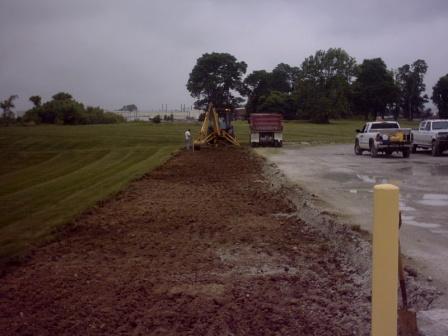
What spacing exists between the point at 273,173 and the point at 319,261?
506 inches

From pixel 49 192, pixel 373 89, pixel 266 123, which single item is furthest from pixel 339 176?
pixel 373 89

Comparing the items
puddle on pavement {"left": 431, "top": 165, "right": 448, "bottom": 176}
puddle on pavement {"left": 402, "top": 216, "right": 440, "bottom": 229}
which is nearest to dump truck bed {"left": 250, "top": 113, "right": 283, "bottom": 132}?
puddle on pavement {"left": 431, "top": 165, "right": 448, "bottom": 176}

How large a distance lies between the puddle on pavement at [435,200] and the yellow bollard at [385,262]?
352 inches

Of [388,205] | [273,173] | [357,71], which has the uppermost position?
[357,71]

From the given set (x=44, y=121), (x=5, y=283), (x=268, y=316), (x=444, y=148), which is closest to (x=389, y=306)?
(x=268, y=316)

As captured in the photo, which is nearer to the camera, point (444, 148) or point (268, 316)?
point (268, 316)

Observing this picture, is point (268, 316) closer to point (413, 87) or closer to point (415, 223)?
point (415, 223)

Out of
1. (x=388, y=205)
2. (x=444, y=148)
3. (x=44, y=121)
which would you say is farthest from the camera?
(x=44, y=121)

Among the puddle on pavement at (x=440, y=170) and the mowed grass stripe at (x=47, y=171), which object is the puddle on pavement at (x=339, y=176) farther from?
the mowed grass stripe at (x=47, y=171)

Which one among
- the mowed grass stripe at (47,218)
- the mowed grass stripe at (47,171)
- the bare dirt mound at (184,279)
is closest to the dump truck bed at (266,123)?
the mowed grass stripe at (47,171)

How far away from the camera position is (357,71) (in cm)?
10800

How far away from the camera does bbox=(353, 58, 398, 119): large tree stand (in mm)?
105938

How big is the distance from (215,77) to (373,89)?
105 ft

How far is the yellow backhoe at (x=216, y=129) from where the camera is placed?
37.6 metres
